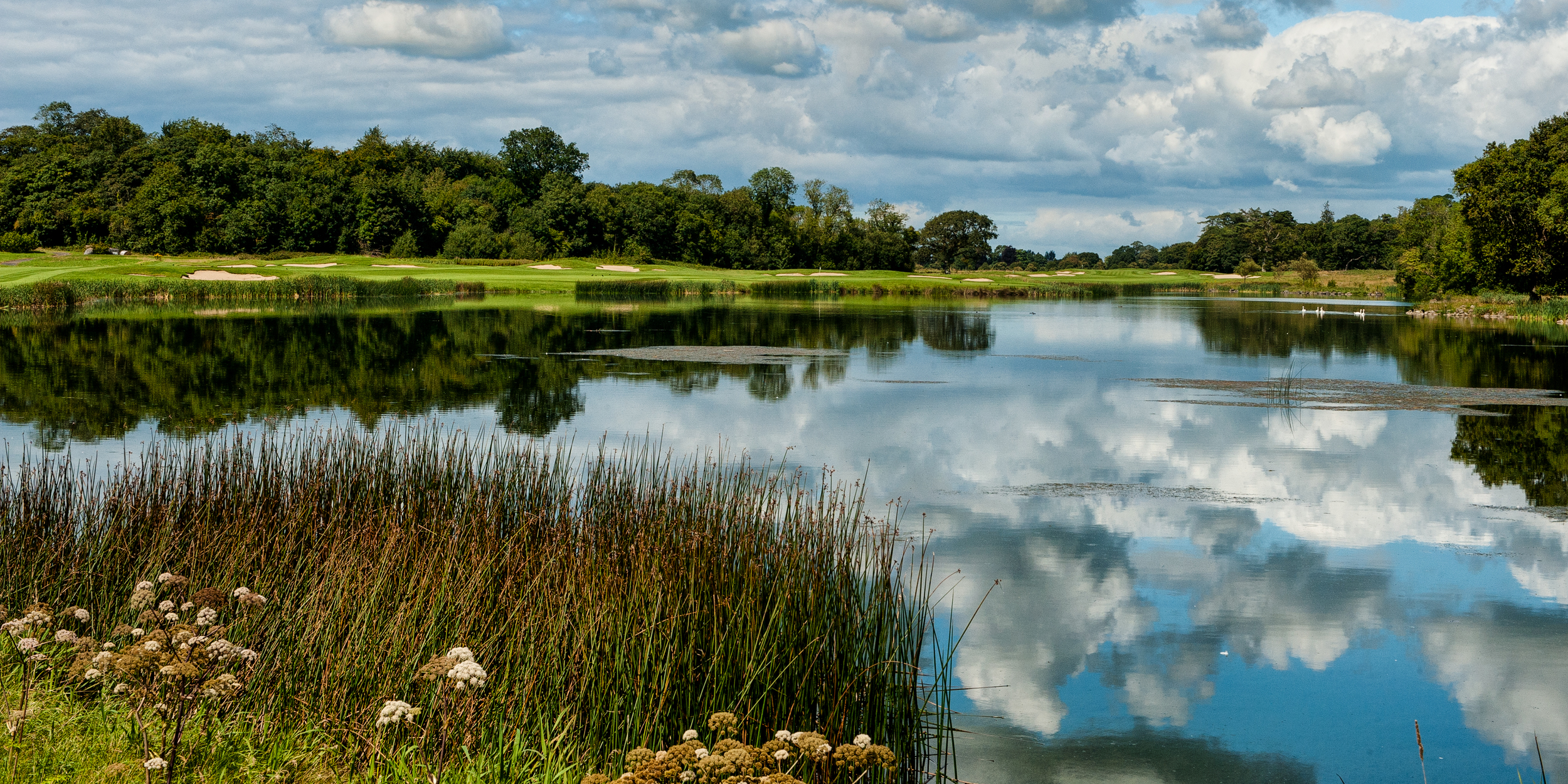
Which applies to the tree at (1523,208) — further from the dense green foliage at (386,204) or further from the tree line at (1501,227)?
the dense green foliage at (386,204)

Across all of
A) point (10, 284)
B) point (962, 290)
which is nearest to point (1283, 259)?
point (962, 290)

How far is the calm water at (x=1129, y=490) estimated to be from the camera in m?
6.36

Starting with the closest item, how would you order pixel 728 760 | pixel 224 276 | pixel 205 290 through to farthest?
pixel 728 760 < pixel 205 290 < pixel 224 276

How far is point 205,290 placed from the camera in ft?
158

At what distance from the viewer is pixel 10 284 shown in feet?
139

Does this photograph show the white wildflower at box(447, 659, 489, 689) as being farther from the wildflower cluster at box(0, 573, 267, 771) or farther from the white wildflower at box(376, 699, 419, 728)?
the wildflower cluster at box(0, 573, 267, 771)

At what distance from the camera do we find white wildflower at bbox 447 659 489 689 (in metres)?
3.70

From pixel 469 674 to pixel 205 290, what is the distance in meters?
51.3

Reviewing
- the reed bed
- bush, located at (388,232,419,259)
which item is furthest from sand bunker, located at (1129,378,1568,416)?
bush, located at (388,232,419,259)

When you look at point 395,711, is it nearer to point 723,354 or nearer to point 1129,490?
point 1129,490

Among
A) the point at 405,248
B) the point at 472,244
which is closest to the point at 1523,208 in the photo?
the point at 472,244

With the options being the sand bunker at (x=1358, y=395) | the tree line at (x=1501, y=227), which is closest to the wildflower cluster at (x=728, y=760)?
the sand bunker at (x=1358, y=395)

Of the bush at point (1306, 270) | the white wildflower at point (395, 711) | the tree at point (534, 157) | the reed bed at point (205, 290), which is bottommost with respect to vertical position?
the white wildflower at point (395, 711)

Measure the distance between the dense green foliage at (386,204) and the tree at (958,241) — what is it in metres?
20.0
